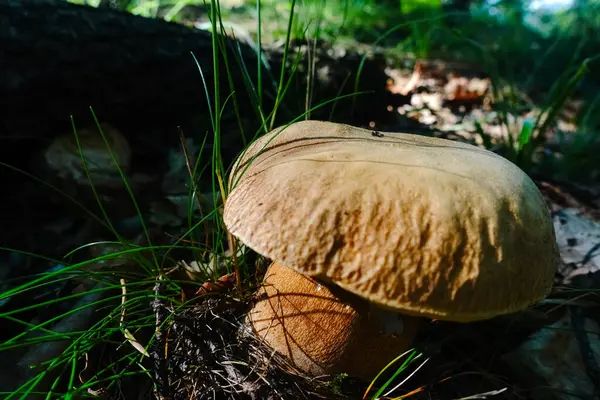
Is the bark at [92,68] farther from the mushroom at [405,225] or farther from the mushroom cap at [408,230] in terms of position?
the mushroom cap at [408,230]

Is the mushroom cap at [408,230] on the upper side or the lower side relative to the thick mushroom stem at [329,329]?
upper

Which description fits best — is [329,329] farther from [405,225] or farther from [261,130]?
[261,130]

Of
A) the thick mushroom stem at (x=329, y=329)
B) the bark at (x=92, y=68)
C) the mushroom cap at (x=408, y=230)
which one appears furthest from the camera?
→ the bark at (x=92, y=68)

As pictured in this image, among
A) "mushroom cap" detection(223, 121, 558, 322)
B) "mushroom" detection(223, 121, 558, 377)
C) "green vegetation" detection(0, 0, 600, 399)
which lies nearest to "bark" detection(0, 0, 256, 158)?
"green vegetation" detection(0, 0, 600, 399)

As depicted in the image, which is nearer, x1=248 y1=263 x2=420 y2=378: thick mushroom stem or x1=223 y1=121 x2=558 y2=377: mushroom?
x1=223 y1=121 x2=558 y2=377: mushroom

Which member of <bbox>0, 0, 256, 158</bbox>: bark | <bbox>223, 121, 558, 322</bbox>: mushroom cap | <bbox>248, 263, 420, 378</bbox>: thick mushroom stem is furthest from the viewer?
<bbox>0, 0, 256, 158</bbox>: bark

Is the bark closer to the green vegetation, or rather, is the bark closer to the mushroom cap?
the green vegetation

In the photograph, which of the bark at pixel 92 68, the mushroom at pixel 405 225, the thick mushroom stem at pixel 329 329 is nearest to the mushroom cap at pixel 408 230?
the mushroom at pixel 405 225

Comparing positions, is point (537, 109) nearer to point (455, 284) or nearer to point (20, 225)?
point (455, 284)
